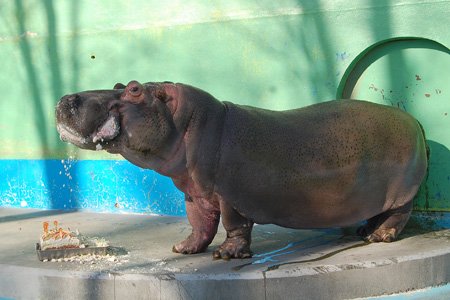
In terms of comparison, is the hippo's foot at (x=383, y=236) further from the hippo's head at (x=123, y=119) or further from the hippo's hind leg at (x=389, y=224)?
the hippo's head at (x=123, y=119)

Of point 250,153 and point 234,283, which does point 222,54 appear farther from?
point 234,283

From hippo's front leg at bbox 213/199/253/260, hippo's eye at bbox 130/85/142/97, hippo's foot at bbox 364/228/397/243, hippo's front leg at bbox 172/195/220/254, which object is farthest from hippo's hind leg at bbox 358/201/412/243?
hippo's eye at bbox 130/85/142/97

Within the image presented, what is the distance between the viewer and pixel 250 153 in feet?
16.9

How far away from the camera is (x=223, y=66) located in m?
7.52

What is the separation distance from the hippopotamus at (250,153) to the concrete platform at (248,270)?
0.24 m

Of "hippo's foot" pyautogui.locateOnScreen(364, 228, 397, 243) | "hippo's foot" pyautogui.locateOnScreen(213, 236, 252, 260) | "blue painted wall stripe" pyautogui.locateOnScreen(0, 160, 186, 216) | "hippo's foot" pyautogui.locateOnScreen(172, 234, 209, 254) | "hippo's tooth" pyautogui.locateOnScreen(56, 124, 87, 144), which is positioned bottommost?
"blue painted wall stripe" pyautogui.locateOnScreen(0, 160, 186, 216)

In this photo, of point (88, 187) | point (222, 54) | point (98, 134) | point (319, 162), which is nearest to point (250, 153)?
point (319, 162)

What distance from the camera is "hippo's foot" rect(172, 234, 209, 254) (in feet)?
18.1

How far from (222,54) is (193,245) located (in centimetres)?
255

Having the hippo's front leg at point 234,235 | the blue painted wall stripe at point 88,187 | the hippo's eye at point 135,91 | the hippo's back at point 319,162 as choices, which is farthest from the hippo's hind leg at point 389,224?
the blue painted wall stripe at point 88,187

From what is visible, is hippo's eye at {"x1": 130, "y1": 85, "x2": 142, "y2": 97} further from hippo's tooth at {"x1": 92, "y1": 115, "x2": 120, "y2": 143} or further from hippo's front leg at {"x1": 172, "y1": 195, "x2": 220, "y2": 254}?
hippo's front leg at {"x1": 172, "y1": 195, "x2": 220, "y2": 254}

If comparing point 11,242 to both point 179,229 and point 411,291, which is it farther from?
point 411,291

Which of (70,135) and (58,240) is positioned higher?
(70,135)

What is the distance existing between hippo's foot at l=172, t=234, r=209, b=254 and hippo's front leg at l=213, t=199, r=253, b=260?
0.85 ft
